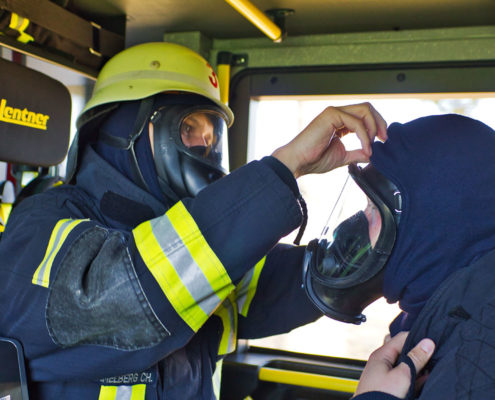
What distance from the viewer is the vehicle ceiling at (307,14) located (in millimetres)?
2648

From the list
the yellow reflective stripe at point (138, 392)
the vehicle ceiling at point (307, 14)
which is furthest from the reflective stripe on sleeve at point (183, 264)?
the vehicle ceiling at point (307, 14)

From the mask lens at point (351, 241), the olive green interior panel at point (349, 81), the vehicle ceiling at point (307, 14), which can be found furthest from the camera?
the olive green interior panel at point (349, 81)

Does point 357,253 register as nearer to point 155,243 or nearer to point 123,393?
point 155,243

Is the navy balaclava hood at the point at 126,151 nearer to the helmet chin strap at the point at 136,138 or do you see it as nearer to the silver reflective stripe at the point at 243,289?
the helmet chin strap at the point at 136,138

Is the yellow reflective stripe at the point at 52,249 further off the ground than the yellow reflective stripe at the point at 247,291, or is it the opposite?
the yellow reflective stripe at the point at 52,249

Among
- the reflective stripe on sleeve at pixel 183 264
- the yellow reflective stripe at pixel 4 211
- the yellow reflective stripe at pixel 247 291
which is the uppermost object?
the yellow reflective stripe at pixel 4 211

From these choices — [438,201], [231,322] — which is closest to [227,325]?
[231,322]

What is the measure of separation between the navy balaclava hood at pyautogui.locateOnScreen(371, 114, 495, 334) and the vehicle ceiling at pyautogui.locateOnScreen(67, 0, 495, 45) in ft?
4.60

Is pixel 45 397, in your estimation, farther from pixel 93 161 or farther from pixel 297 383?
pixel 297 383

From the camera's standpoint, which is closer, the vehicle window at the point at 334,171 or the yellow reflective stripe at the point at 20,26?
the yellow reflective stripe at the point at 20,26

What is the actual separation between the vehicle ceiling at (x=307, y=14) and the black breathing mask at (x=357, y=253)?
1279 millimetres

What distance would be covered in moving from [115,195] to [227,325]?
61 centimetres

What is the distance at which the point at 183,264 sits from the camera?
1.44 meters

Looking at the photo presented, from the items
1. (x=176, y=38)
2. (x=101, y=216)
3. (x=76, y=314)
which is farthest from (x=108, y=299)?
(x=176, y=38)
